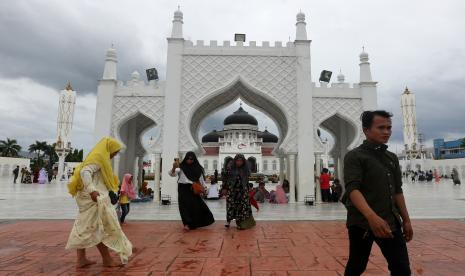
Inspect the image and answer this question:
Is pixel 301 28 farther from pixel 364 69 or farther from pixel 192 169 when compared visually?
pixel 192 169

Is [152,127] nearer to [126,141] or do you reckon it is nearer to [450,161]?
[126,141]

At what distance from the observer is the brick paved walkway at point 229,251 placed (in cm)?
296

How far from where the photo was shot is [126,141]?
39.1 feet

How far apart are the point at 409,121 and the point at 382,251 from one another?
40541 mm

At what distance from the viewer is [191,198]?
5414mm

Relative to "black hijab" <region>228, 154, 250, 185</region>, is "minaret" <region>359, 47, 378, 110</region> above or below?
above

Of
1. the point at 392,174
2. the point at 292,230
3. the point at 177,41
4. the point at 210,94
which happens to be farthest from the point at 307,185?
the point at 392,174

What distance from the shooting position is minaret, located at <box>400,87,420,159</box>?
1459 inches

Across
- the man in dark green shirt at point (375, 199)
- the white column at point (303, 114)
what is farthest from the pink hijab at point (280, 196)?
the man in dark green shirt at point (375, 199)

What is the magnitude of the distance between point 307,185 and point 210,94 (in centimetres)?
424

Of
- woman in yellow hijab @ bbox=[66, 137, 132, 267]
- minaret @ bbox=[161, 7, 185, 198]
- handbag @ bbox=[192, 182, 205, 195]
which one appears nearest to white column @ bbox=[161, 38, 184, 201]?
minaret @ bbox=[161, 7, 185, 198]

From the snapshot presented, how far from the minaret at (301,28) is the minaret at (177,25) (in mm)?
3884

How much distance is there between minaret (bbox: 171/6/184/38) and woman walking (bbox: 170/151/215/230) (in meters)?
6.40

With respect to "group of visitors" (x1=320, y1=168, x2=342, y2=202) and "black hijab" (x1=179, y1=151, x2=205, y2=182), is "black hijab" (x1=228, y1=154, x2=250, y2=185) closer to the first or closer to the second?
"black hijab" (x1=179, y1=151, x2=205, y2=182)
